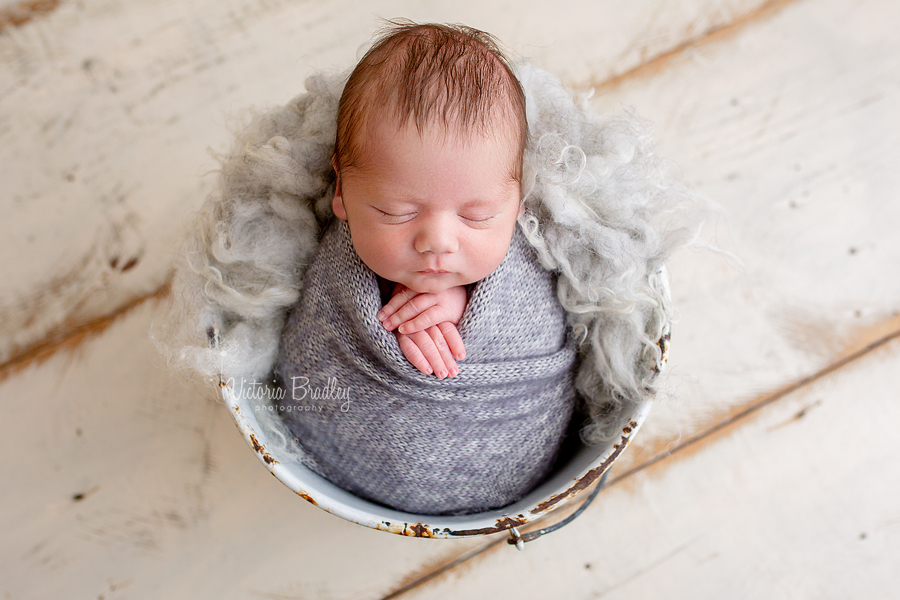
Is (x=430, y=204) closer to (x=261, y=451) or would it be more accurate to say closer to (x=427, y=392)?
(x=427, y=392)

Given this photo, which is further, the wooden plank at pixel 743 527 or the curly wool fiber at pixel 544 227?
the wooden plank at pixel 743 527

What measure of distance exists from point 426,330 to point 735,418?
1.86ft

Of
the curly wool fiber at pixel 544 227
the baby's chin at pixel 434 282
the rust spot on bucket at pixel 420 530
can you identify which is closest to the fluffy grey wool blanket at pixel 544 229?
the curly wool fiber at pixel 544 227

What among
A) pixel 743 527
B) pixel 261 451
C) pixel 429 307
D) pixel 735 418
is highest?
pixel 429 307

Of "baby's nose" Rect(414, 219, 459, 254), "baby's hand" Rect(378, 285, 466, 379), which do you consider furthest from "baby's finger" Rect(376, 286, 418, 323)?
"baby's nose" Rect(414, 219, 459, 254)

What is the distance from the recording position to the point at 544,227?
756 millimetres

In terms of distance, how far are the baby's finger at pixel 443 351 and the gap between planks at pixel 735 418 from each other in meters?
0.39

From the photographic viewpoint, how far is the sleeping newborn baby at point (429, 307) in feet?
2.01

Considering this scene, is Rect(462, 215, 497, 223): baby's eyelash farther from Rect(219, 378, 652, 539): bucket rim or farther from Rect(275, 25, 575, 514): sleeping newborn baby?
Rect(219, 378, 652, 539): bucket rim

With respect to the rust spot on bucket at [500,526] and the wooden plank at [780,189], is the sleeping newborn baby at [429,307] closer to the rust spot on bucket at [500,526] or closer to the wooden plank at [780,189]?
the rust spot on bucket at [500,526]

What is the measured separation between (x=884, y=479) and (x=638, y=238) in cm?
63

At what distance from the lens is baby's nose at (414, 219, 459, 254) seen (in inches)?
24.3

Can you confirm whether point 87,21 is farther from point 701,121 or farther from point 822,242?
point 822,242

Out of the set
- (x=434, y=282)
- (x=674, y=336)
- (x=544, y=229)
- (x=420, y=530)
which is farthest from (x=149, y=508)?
(x=674, y=336)
